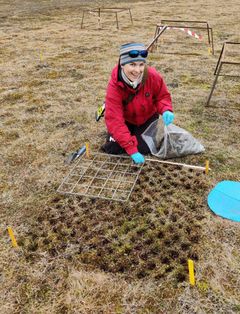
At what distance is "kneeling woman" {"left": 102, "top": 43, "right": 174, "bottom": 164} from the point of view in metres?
3.39

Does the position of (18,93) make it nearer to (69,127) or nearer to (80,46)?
(69,127)

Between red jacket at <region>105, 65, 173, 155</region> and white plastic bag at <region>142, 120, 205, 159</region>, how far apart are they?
198mm

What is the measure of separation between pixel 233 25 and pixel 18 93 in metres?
8.43

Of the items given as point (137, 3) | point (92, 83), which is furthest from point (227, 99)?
point (137, 3)

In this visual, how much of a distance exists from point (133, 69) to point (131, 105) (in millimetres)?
555

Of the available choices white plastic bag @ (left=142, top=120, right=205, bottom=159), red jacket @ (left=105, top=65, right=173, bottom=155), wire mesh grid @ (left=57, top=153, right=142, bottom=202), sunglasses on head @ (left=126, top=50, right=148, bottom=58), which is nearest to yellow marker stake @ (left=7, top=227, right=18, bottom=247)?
wire mesh grid @ (left=57, top=153, right=142, bottom=202)

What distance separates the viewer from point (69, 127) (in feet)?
16.4

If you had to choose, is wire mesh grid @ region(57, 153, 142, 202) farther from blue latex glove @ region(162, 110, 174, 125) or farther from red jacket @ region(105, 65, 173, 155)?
blue latex glove @ region(162, 110, 174, 125)

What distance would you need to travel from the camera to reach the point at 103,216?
3264mm

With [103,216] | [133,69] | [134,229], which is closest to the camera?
[134,229]

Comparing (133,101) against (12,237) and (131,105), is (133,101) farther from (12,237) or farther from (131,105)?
(12,237)

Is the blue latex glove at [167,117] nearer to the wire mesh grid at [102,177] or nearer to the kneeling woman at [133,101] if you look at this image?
the kneeling woman at [133,101]

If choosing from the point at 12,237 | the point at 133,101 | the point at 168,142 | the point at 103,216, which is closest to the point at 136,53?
the point at 133,101

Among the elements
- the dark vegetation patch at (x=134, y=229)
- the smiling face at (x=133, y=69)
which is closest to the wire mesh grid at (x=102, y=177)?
the dark vegetation patch at (x=134, y=229)
